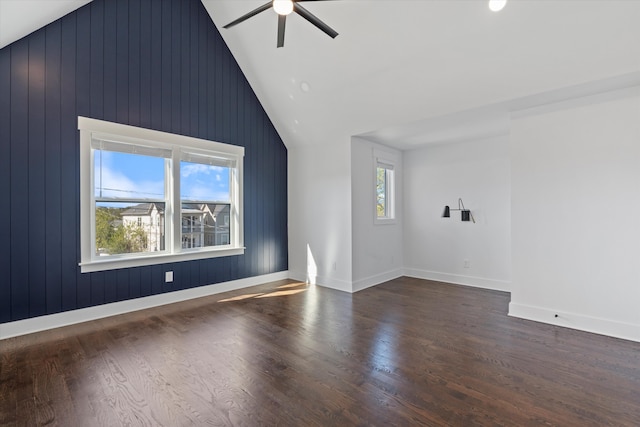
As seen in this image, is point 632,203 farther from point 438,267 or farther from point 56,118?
point 56,118

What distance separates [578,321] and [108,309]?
17.3ft

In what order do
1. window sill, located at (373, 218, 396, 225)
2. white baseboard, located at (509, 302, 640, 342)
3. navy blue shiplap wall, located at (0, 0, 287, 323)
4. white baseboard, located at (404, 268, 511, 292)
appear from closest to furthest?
1. white baseboard, located at (509, 302, 640, 342)
2. navy blue shiplap wall, located at (0, 0, 287, 323)
3. white baseboard, located at (404, 268, 511, 292)
4. window sill, located at (373, 218, 396, 225)

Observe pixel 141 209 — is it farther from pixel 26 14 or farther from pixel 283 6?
pixel 283 6

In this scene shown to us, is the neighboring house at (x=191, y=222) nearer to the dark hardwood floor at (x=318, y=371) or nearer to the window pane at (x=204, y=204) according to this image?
the window pane at (x=204, y=204)

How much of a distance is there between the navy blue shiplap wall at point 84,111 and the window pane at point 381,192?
100 inches

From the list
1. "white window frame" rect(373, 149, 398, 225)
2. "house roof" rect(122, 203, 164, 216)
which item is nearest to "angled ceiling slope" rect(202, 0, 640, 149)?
"white window frame" rect(373, 149, 398, 225)

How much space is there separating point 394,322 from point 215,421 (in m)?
2.19

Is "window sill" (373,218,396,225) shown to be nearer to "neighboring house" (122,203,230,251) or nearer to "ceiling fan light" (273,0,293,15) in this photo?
"neighboring house" (122,203,230,251)

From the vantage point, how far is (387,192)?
5820 millimetres

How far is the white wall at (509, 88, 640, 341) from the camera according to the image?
9.77 feet

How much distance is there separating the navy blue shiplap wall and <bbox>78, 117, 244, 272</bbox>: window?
0.39 feet

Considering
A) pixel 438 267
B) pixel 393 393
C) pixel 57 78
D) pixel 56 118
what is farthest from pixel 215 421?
pixel 438 267

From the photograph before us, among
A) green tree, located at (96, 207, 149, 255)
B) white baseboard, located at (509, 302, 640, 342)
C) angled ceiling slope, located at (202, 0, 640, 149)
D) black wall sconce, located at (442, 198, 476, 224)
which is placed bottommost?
white baseboard, located at (509, 302, 640, 342)

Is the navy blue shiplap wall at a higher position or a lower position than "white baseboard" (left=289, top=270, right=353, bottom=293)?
higher
